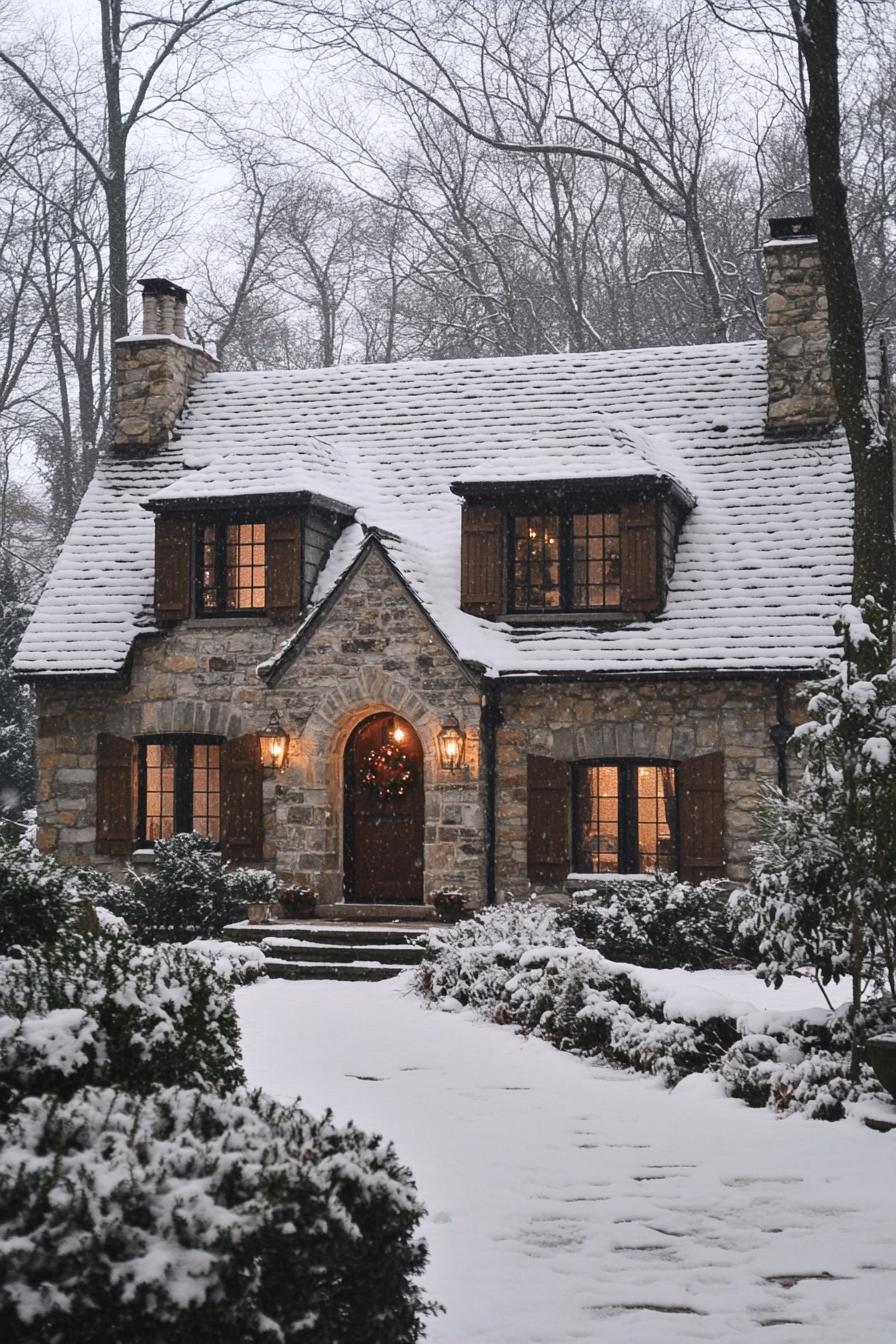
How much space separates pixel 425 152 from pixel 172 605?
13.9 meters

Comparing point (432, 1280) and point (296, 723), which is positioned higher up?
point (296, 723)

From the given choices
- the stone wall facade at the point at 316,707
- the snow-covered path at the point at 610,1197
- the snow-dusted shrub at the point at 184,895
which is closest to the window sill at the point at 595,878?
the stone wall facade at the point at 316,707

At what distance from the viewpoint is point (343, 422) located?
20078mm

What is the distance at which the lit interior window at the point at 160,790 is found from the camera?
18.1 m

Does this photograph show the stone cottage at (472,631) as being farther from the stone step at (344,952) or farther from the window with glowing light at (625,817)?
the stone step at (344,952)

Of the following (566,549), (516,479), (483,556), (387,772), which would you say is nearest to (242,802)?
(387,772)

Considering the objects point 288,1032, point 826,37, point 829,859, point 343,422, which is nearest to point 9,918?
point 288,1032

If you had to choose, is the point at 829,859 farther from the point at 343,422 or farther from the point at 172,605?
the point at 343,422

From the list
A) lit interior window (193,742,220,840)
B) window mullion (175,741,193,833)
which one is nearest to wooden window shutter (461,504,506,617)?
lit interior window (193,742,220,840)

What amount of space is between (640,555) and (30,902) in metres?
8.73

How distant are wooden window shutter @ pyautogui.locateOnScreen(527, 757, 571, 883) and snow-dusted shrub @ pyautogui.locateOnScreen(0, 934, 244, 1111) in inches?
390

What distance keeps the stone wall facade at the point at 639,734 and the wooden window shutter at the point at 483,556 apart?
3.95 feet

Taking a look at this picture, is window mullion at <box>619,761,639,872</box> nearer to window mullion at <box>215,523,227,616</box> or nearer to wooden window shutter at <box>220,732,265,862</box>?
wooden window shutter at <box>220,732,265,862</box>

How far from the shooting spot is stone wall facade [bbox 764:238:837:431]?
1783cm
